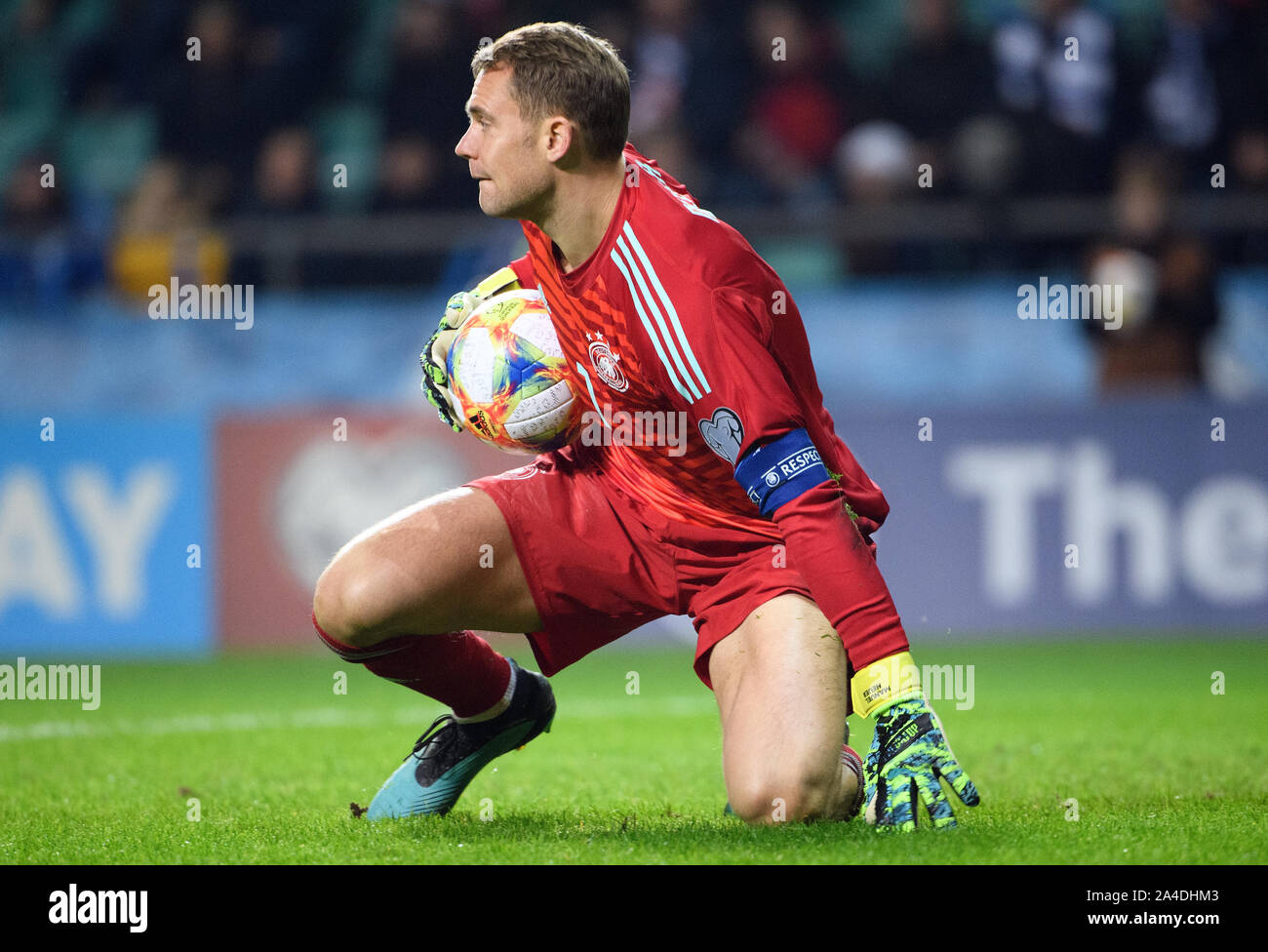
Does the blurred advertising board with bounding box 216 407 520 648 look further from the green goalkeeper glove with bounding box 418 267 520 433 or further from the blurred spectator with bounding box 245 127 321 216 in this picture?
the green goalkeeper glove with bounding box 418 267 520 433

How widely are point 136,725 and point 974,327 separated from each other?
559 cm

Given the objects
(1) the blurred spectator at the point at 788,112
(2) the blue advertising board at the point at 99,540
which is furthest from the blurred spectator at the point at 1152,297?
(2) the blue advertising board at the point at 99,540

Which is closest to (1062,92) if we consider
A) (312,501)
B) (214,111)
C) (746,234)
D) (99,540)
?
(746,234)

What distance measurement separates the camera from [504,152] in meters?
4.16

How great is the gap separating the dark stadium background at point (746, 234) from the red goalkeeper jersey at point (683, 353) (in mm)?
4880

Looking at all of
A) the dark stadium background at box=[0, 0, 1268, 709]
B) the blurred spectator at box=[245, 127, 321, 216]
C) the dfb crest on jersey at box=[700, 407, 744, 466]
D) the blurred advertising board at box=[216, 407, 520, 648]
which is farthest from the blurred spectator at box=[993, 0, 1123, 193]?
the dfb crest on jersey at box=[700, 407, 744, 466]

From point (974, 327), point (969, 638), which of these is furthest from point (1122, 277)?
point (969, 638)

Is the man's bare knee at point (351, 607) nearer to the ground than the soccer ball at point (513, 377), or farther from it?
nearer to the ground

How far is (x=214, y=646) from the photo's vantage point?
9.23 metres

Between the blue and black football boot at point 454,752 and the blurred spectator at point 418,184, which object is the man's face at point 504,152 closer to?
the blue and black football boot at point 454,752

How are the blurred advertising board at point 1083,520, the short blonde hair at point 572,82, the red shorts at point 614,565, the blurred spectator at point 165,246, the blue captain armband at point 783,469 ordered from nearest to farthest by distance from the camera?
1. the blue captain armband at point 783,469
2. the short blonde hair at point 572,82
3. the red shorts at point 614,565
4. the blurred advertising board at point 1083,520
5. the blurred spectator at point 165,246

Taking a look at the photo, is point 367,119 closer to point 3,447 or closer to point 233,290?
point 233,290

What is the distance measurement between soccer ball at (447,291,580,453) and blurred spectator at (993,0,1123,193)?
6.90 metres

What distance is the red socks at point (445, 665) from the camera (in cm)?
436
